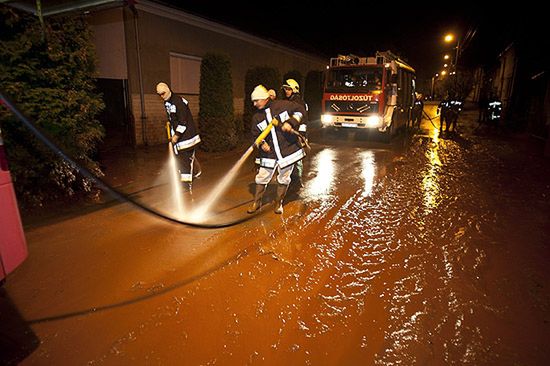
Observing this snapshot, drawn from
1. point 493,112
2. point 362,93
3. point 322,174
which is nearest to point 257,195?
point 322,174

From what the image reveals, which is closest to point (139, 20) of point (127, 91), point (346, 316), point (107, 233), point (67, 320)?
point (127, 91)

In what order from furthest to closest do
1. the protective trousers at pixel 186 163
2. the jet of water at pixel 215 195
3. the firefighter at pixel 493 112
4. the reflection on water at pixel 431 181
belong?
the firefighter at pixel 493 112 < the protective trousers at pixel 186 163 < the reflection on water at pixel 431 181 < the jet of water at pixel 215 195

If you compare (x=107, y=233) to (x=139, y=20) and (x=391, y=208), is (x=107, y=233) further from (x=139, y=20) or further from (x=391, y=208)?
(x=139, y=20)

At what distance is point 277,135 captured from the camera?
16.2ft

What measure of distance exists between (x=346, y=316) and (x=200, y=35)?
12697mm

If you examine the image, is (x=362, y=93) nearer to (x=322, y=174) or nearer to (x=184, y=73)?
(x=322, y=174)

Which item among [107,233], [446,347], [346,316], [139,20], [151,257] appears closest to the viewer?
[446,347]

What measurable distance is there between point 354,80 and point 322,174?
6386 millimetres

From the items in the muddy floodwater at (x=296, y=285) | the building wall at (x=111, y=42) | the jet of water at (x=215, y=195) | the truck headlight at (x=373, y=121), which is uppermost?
the building wall at (x=111, y=42)

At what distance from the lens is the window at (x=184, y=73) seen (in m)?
12.1

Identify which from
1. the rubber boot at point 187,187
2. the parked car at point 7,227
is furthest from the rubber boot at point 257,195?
the parked car at point 7,227

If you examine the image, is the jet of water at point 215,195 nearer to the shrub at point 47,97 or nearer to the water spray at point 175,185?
the water spray at point 175,185

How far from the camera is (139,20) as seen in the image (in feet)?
34.5

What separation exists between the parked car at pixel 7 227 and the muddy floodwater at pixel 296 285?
26.8 inches
